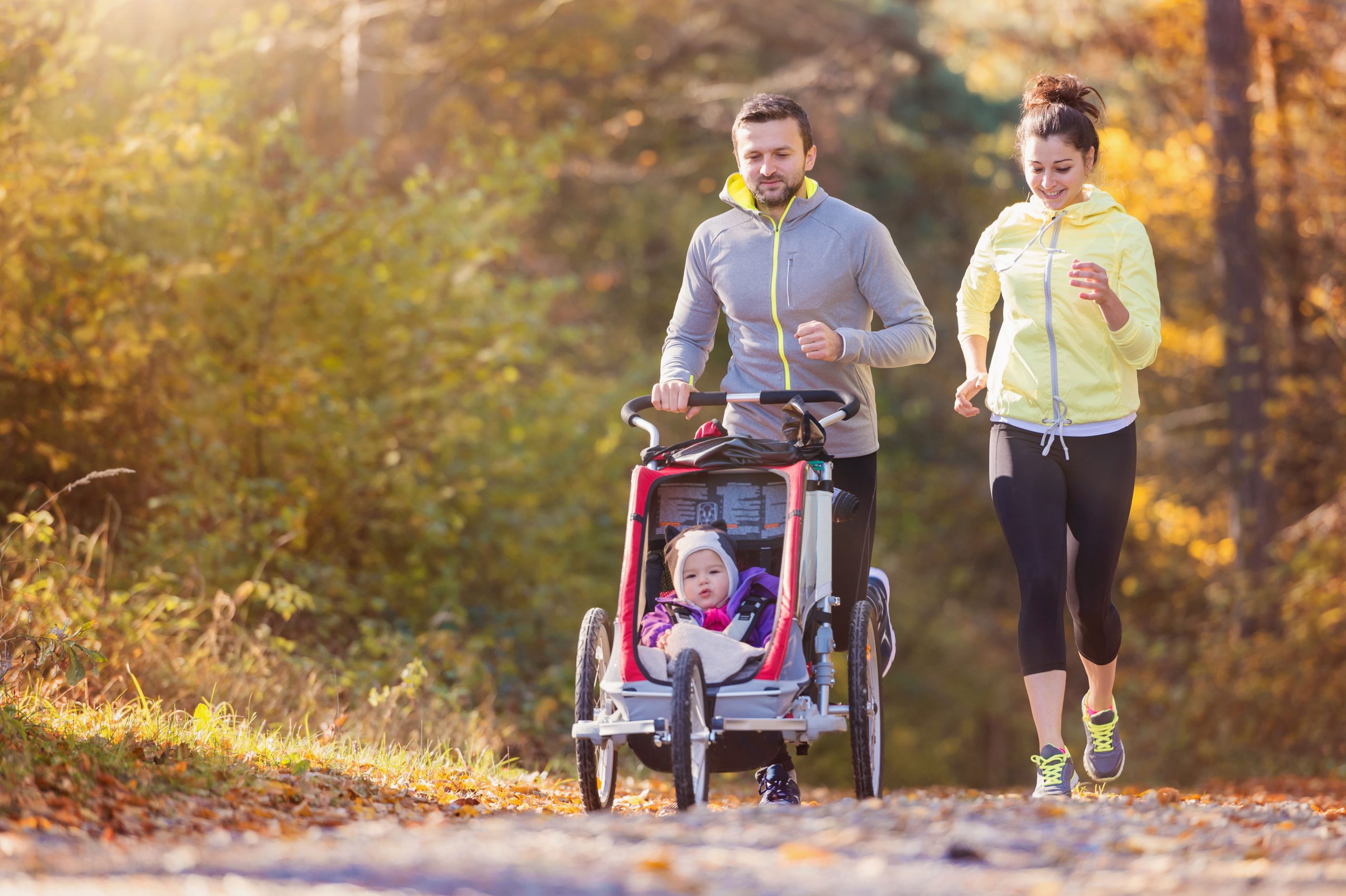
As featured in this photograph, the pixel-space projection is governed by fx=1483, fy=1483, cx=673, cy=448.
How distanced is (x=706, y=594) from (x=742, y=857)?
1602 mm

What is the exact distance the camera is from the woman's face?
5.09 metres

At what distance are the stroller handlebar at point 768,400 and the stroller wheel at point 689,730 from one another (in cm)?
90

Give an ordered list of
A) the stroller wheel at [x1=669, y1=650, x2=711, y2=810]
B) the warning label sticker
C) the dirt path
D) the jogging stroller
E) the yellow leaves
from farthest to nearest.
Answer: the warning label sticker < the jogging stroller < the stroller wheel at [x1=669, y1=650, x2=711, y2=810] < the yellow leaves < the dirt path

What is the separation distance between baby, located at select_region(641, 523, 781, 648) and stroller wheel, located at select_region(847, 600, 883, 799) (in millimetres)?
300

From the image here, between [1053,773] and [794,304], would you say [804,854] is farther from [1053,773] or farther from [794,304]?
[794,304]

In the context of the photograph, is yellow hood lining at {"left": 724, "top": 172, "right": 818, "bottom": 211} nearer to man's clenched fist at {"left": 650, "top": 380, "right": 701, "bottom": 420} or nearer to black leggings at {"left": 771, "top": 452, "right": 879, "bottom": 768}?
man's clenched fist at {"left": 650, "top": 380, "right": 701, "bottom": 420}

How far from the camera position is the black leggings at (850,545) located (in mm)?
5426

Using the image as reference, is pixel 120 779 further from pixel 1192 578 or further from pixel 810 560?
pixel 1192 578

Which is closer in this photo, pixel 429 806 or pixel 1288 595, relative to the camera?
pixel 429 806

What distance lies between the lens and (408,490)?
9.71m

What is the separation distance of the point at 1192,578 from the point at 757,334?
11873 mm

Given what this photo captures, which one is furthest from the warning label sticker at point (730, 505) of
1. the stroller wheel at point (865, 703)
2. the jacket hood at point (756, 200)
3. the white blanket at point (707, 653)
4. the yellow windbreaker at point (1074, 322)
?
the jacket hood at point (756, 200)

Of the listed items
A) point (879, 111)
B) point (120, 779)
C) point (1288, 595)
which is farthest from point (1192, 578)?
point (120, 779)

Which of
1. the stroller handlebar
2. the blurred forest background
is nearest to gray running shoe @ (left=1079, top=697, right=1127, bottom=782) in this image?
the stroller handlebar
